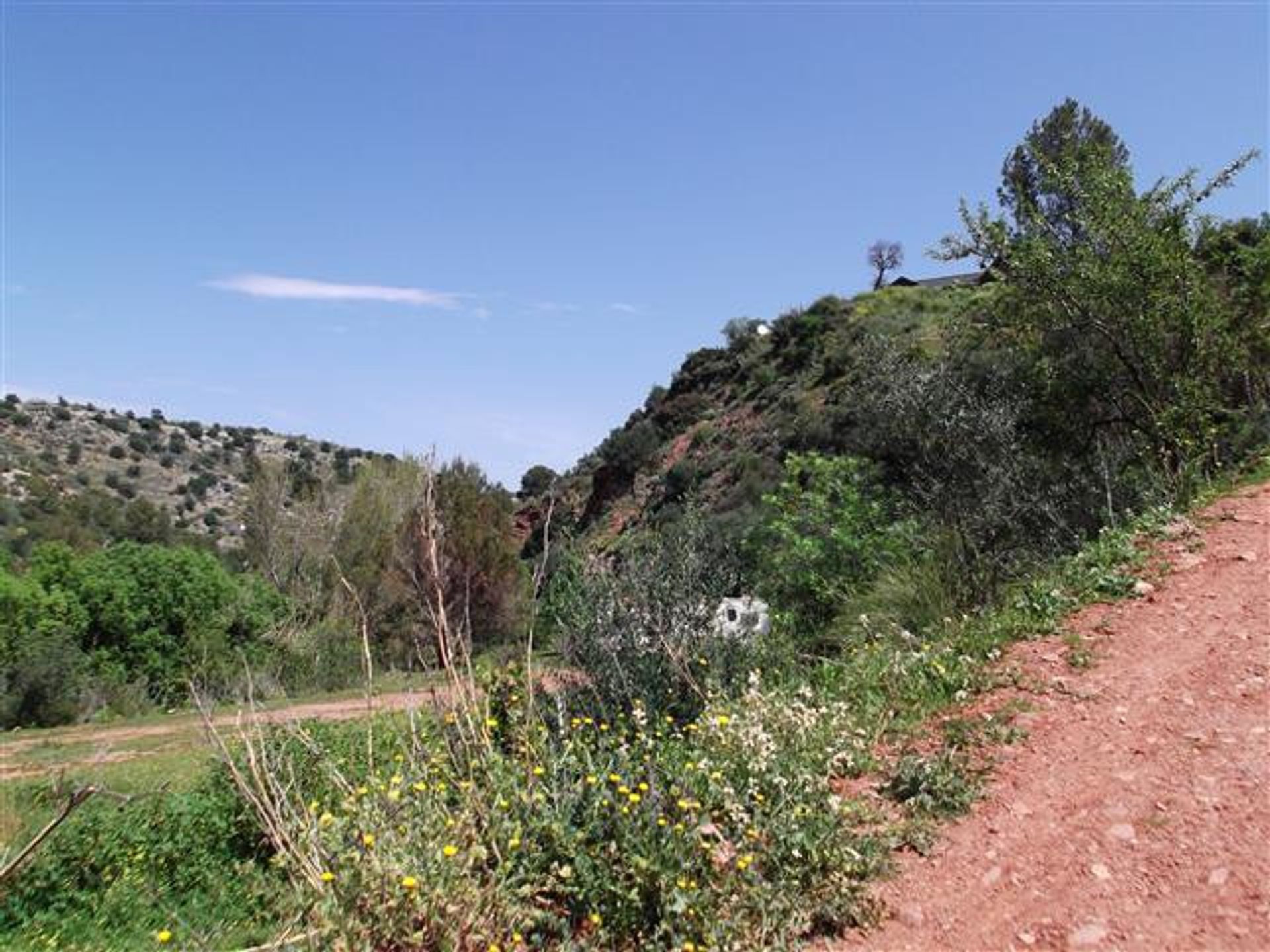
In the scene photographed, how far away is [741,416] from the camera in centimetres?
4159

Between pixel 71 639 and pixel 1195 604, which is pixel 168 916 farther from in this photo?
pixel 71 639

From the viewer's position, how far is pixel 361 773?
5.88 meters

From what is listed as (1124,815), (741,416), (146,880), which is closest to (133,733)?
(146,880)

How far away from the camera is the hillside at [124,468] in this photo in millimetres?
43656

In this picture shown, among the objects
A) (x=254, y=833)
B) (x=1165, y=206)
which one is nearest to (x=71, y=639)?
(x=254, y=833)

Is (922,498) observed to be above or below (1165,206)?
below

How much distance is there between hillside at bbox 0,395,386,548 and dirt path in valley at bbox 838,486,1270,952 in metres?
32.8

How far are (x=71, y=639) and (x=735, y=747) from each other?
697 inches

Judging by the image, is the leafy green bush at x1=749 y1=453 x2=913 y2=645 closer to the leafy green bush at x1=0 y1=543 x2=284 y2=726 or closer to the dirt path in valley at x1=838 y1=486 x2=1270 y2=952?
the dirt path in valley at x1=838 y1=486 x2=1270 y2=952

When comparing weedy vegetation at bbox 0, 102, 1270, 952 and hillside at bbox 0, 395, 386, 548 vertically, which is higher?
hillside at bbox 0, 395, 386, 548

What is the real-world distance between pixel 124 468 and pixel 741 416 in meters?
35.3

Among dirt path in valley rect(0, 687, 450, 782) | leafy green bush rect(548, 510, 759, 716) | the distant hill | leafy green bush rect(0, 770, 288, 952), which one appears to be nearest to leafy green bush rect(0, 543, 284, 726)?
dirt path in valley rect(0, 687, 450, 782)

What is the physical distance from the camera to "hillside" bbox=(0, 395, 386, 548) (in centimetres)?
4366

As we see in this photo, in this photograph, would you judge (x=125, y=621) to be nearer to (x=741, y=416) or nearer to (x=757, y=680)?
(x=757, y=680)
